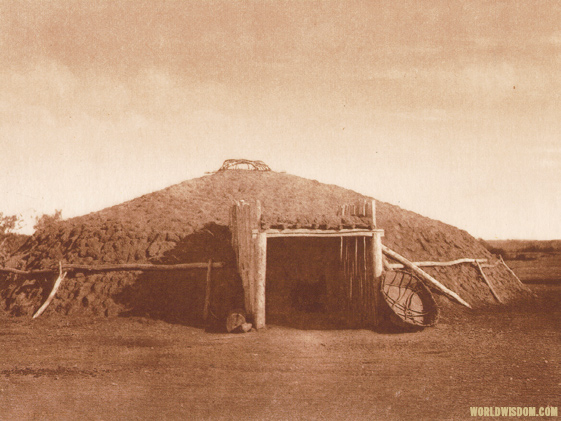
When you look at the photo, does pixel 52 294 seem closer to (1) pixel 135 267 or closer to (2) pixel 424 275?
(1) pixel 135 267

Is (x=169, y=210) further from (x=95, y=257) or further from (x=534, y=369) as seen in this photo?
(x=534, y=369)

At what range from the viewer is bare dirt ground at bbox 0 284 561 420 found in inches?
273

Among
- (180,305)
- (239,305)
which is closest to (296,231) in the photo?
(239,305)

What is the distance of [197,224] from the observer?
16.7m

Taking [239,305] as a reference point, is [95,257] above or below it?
above

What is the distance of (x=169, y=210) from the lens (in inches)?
699

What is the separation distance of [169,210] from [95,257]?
9.61ft

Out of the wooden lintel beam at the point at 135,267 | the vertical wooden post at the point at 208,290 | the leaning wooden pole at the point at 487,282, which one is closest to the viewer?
the vertical wooden post at the point at 208,290

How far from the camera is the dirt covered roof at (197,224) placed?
15.9 m

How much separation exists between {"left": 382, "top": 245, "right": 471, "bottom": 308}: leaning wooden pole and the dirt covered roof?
134cm

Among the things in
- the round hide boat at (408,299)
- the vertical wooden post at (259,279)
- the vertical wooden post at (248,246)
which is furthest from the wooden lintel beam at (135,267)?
the round hide boat at (408,299)

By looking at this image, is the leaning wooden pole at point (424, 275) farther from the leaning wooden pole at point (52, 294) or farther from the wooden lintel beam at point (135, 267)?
the leaning wooden pole at point (52, 294)

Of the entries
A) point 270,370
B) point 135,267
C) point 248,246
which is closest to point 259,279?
point 248,246

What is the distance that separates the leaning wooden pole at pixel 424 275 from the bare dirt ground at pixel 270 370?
4.92ft
